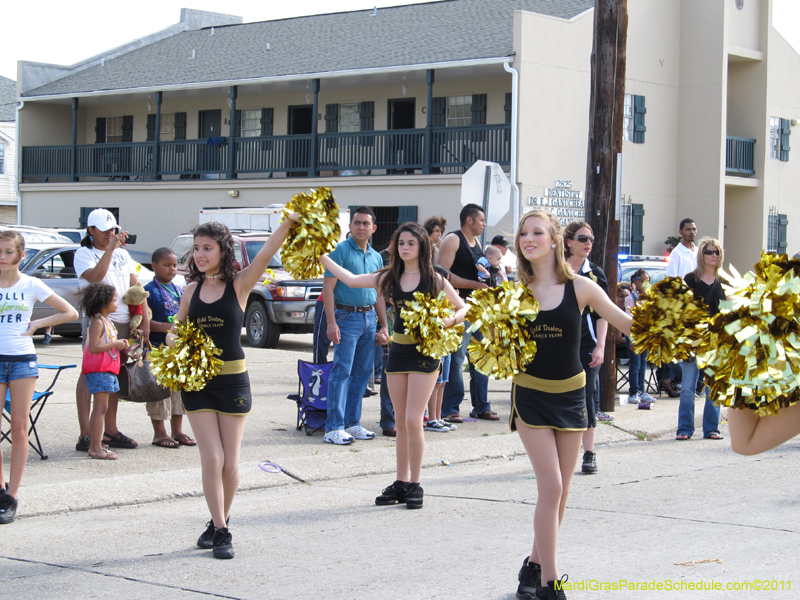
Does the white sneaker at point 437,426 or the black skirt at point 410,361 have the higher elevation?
the black skirt at point 410,361

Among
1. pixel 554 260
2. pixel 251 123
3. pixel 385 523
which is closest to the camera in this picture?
pixel 554 260

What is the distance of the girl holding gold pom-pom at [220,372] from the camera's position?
500 cm

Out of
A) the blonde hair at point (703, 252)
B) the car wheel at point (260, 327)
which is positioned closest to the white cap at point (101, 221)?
the blonde hair at point (703, 252)

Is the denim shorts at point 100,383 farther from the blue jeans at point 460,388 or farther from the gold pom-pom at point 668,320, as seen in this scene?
the gold pom-pom at point 668,320

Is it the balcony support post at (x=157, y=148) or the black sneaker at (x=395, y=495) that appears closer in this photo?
the black sneaker at (x=395, y=495)

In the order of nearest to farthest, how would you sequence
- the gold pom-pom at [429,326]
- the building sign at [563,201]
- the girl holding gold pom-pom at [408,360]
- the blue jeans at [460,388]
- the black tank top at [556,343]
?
the black tank top at [556,343] → the gold pom-pom at [429,326] → the girl holding gold pom-pom at [408,360] → the blue jeans at [460,388] → the building sign at [563,201]

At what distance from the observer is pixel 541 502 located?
4250 mm

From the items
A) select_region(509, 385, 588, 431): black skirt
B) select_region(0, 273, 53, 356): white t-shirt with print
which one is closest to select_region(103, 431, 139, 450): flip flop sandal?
select_region(0, 273, 53, 356): white t-shirt with print

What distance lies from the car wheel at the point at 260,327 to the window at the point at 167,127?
16.7 m

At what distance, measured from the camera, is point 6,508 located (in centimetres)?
570

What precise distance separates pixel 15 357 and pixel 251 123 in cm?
2511

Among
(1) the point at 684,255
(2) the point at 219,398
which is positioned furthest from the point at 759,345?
(1) the point at 684,255

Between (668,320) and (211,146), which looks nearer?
(668,320)

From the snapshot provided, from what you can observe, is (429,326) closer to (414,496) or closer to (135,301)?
(414,496)
